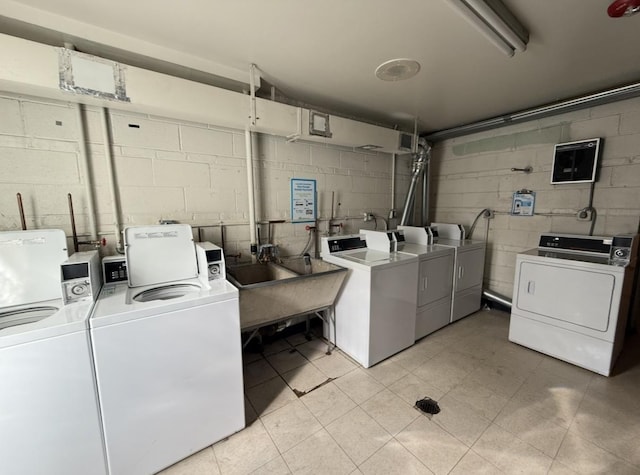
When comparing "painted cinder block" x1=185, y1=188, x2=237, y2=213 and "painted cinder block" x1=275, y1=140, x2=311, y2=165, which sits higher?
"painted cinder block" x1=275, y1=140, x2=311, y2=165

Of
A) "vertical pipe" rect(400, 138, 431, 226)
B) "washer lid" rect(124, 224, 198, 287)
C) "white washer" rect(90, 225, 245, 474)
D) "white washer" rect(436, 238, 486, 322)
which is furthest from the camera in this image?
"vertical pipe" rect(400, 138, 431, 226)

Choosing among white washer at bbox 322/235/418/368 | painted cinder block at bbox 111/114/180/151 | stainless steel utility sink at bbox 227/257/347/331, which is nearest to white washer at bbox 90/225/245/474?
stainless steel utility sink at bbox 227/257/347/331

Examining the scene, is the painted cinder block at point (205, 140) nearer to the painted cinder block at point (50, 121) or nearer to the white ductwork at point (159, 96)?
the white ductwork at point (159, 96)

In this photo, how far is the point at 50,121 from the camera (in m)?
1.67

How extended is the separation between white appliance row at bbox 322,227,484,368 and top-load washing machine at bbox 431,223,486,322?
0.04 feet

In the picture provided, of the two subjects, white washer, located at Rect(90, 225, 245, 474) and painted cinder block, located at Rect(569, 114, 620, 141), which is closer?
white washer, located at Rect(90, 225, 245, 474)

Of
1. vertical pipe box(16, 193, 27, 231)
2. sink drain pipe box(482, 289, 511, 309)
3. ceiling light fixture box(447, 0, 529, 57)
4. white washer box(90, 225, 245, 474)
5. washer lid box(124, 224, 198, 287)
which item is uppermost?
ceiling light fixture box(447, 0, 529, 57)

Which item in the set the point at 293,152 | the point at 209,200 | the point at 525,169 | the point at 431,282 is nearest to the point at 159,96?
the point at 209,200

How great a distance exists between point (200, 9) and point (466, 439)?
9.45 ft

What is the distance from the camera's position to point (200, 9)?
1.40 meters

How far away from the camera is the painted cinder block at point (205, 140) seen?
6.90ft

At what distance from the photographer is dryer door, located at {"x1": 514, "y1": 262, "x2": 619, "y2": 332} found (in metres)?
2.11

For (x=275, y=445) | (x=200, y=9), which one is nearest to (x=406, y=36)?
(x=200, y=9)

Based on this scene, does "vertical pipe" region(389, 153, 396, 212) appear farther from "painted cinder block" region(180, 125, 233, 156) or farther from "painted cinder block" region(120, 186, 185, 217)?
"painted cinder block" region(120, 186, 185, 217)
